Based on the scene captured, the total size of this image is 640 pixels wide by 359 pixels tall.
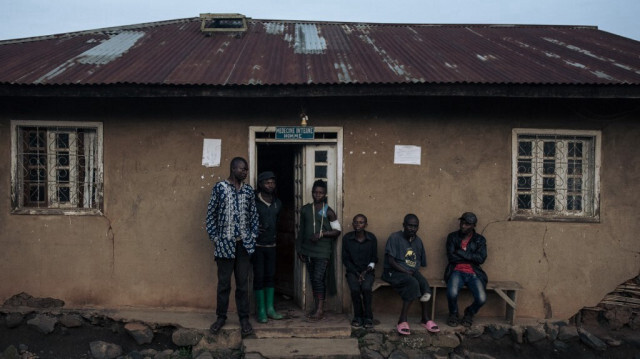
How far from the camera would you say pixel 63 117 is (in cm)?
557

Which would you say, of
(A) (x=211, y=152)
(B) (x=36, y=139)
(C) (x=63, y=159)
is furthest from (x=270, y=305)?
(B) (x=36, y=139)

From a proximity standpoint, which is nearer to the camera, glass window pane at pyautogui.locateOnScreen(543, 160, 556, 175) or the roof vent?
glass window pane at pyautogui.locateOnScreen(543, 160, 556, 175)

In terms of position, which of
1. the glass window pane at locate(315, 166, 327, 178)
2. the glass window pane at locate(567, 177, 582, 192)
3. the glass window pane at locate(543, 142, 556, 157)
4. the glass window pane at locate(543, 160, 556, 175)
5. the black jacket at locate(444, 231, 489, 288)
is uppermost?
the glass window pane at locate(543, 142, 556, 157)

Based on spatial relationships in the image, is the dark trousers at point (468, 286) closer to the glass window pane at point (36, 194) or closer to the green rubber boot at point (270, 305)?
the green rubber boot at point (270, 305)

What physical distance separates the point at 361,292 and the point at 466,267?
129 cm

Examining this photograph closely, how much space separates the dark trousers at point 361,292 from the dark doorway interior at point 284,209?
5.40ft

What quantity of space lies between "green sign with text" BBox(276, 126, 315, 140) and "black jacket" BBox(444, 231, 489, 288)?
213cm

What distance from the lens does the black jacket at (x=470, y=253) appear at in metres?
5.28

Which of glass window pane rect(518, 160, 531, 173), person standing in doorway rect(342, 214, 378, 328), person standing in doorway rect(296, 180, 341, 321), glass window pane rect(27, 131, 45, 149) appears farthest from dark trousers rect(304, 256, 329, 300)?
glass window pane rect(27, 131, 45, 149)

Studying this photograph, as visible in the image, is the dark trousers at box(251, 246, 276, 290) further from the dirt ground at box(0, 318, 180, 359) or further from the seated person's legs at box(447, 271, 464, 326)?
the seated person's legs at box(447, 271, 464, 326)

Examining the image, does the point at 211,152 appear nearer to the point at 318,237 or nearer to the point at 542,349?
the point at 318,237

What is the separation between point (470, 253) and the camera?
209 inches

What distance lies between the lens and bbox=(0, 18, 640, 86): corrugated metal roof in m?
5.16

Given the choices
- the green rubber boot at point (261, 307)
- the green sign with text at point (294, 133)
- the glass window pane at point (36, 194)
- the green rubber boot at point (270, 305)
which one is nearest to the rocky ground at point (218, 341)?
the green rubber boot at point (261, 307)
